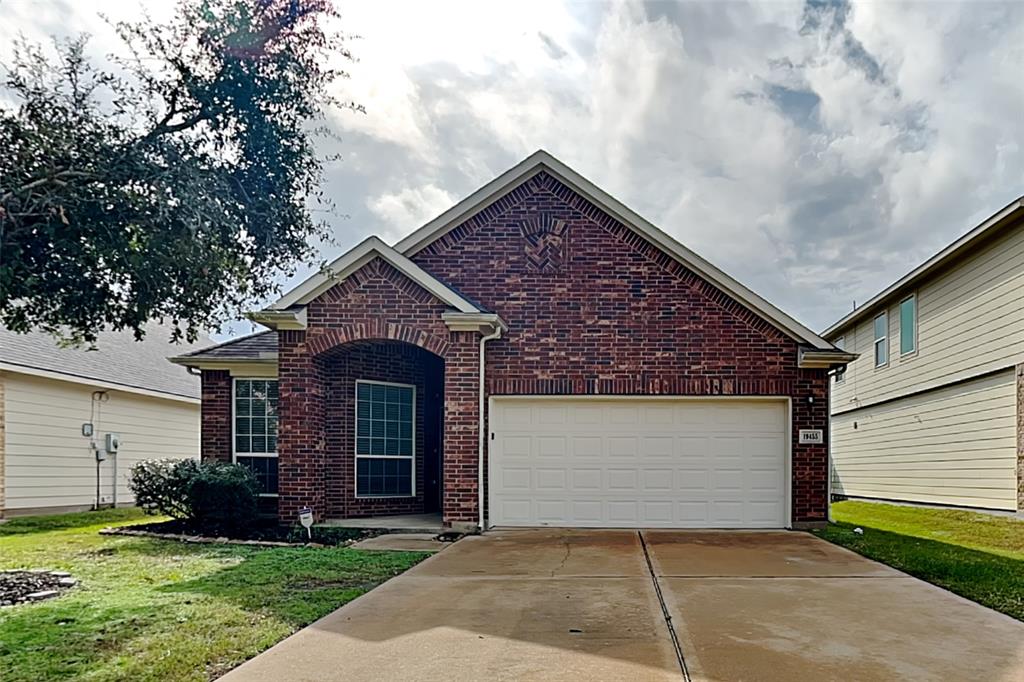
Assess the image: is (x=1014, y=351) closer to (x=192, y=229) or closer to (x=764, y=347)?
(x=764, y=347)

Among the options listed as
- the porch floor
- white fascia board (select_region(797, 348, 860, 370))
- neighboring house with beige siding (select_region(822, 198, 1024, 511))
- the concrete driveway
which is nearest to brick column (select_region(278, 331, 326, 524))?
the porch floor

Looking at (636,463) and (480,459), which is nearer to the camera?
(480,459)

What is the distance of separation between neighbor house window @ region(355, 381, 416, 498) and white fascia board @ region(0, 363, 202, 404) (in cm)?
690

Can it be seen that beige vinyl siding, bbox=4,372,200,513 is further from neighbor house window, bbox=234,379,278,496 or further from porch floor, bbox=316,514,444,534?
porch floor, bbox=316,514,444,534

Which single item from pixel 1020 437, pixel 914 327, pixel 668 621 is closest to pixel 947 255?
pixel 914 327

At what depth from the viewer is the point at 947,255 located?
1448cm

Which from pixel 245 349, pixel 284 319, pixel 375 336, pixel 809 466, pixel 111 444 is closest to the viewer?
pixel 284 319

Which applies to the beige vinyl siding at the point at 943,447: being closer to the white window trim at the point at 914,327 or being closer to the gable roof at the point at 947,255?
the white window trim at the point at 914,327

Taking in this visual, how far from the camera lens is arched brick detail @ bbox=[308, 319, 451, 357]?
1133 cm

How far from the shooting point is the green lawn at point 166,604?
15.1 feet

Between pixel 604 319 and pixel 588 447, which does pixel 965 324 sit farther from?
pixel 588 447

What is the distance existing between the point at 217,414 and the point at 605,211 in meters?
7.66

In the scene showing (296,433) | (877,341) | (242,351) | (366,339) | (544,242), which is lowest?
(296,433)

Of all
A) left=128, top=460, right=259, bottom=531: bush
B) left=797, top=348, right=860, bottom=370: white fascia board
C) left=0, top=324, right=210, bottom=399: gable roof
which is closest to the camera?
left=128, top=460, right=259, bottom=531: bush
